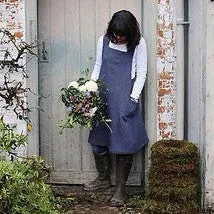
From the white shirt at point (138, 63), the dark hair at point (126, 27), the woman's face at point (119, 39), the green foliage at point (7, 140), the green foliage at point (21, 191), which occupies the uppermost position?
the dark hair at point (126, 27)

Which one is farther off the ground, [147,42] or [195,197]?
[147,42]

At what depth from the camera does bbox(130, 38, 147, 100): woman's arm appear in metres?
7.62

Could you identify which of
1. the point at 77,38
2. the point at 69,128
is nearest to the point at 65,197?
the point at 69,128

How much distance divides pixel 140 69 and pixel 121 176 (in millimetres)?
1207

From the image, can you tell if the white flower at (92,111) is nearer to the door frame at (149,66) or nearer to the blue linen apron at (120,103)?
the blue linen apron at (120,103)

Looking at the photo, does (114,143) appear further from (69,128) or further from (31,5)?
(31,5)

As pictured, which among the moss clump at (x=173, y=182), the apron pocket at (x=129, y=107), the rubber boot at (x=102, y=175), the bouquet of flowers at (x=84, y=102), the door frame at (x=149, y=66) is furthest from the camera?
the rubber boot at (x=102, y=175)

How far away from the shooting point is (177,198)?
728 cm

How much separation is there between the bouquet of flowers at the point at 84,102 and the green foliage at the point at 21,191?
1829 mm

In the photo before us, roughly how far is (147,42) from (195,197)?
179 cm

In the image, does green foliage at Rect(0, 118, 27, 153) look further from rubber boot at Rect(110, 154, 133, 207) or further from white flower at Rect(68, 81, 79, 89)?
rubber boot at Rect(110, 154, 133, 207)

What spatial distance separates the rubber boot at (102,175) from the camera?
807cm

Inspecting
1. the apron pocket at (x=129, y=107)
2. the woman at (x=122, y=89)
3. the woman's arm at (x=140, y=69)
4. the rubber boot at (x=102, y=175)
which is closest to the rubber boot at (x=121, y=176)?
the woman at (x=122, y=89)

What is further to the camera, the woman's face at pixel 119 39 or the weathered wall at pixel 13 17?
the weathered wall at pixel 13 17
